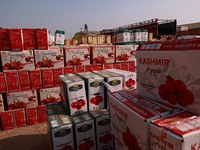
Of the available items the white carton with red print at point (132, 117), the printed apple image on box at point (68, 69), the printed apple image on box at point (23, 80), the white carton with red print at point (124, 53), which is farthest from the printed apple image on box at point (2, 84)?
the white carton with red print at point (132, 117)

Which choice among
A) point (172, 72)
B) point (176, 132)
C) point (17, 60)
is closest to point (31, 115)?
point (17, 60)

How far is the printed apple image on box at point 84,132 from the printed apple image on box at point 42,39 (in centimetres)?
273

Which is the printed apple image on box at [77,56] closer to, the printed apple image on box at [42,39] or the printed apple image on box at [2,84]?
the printed apple image on box at [42,39]

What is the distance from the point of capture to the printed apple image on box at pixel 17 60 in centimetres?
412

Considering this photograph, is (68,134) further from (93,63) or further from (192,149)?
(93,63)

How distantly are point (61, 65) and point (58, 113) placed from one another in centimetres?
225

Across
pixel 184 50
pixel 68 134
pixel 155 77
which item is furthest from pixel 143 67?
pixel 68 134

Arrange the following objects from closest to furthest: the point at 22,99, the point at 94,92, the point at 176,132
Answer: the point at 176,132
the point at 94,92
the point at 22,99

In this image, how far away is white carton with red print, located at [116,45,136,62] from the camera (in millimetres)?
5145

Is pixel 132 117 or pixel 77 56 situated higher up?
pixel 77 56

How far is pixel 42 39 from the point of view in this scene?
4.35 m

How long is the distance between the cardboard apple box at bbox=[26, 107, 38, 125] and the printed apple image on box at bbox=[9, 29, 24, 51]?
1803mm

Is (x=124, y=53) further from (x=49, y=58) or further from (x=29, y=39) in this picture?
(x=29, y=39)

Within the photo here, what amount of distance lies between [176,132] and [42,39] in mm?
4200
